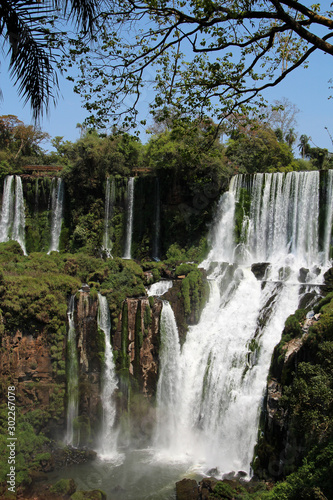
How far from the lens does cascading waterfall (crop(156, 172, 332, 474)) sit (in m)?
14.8

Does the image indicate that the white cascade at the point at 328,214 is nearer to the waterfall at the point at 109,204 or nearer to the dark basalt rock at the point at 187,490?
the dark basalt rock at the point at 187,490

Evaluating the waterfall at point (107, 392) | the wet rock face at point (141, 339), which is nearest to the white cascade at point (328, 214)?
the wet rock face at point (141, 339)

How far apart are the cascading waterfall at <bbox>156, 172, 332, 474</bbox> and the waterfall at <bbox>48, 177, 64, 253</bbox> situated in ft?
31.1

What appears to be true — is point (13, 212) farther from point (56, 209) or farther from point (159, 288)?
point (159, 288)

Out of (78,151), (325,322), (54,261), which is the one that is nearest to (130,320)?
(54,261)

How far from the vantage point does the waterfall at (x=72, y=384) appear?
16.2 metres

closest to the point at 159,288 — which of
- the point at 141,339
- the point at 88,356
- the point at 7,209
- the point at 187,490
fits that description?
the point at 141,339

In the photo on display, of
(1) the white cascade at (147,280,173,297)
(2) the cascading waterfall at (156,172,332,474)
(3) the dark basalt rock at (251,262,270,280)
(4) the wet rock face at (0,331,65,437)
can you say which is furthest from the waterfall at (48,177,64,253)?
(3) the dark basalt rock at (251,262,270,280)

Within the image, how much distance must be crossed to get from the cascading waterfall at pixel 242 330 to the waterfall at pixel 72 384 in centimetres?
307

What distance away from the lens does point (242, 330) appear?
1672 cm

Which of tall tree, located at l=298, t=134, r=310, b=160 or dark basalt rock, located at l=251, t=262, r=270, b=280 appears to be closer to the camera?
dark basalt rock, located at l=251, t=262, r=270, b=280

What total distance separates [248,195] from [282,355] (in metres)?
11.2

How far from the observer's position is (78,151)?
2678 centimetres

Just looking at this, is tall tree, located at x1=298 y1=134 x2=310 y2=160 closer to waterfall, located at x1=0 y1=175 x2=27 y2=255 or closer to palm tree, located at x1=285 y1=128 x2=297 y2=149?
palm tree, located at x1=285 y1=128 x2=297 y2=149
